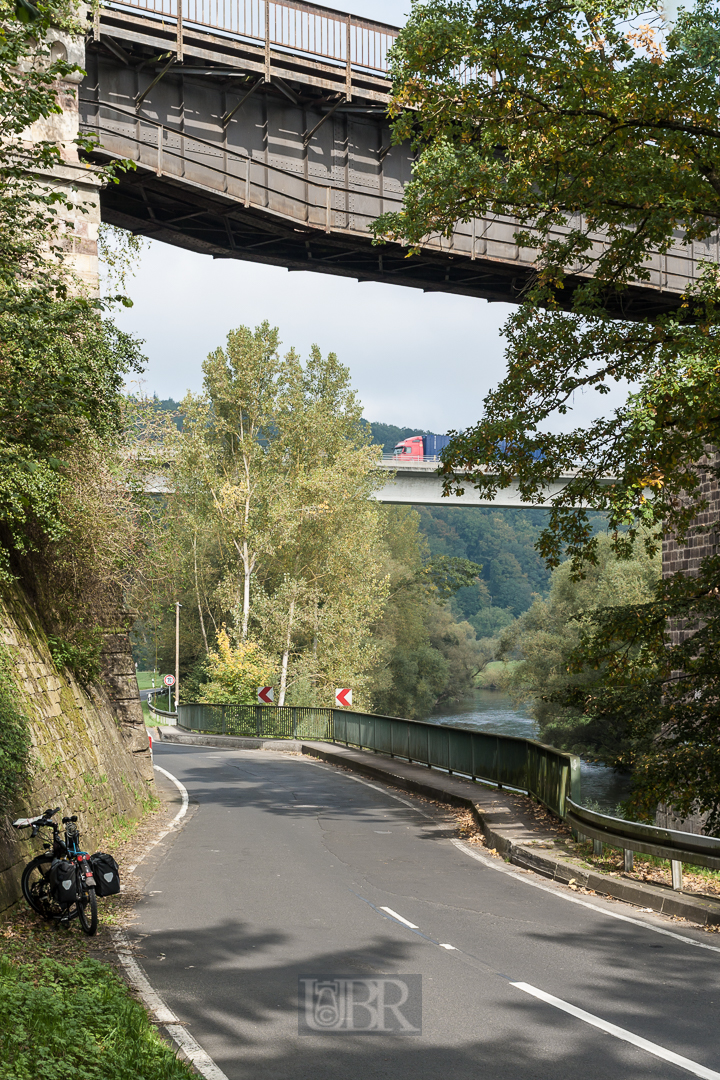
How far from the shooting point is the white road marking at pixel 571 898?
27.5ft

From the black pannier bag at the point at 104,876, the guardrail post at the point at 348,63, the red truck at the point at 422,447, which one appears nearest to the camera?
the black pannier bag at the point at 104,876

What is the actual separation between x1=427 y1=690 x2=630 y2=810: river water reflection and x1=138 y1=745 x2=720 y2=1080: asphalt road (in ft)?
80.0

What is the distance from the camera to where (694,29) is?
12.2 metres

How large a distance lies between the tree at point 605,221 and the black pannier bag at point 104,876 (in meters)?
6.02

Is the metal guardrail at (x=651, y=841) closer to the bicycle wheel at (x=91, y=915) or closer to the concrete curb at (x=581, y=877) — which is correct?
the concrete curb at (x=581, y=877)

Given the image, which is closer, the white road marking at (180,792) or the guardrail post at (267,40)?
the white road marking at (180,792)

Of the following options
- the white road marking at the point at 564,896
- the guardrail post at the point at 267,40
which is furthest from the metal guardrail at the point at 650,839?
the guardrail post at the point at 267,40

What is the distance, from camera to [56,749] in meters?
12.1

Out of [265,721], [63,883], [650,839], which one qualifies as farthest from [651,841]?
[265,721]

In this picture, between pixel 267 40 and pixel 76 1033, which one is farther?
pixel 267 40

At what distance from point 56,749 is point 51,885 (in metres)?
3.84

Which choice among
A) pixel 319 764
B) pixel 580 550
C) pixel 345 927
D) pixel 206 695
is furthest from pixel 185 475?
pixel 345 927

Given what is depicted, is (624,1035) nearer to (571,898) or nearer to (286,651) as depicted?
(571,898)

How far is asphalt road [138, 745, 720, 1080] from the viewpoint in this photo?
565 centimetres
